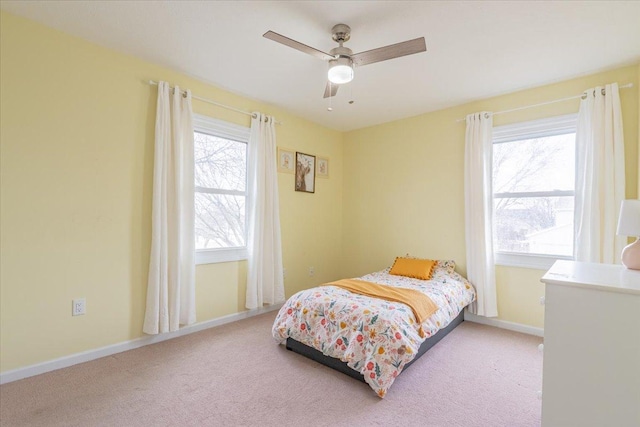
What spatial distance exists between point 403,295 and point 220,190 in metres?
2.26

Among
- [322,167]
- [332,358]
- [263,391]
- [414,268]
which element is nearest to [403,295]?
[332,358]

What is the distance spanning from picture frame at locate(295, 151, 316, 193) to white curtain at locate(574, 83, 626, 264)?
9.95ft

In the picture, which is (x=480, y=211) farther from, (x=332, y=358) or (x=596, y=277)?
(x=332, y=358)

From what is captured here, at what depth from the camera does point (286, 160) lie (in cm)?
400

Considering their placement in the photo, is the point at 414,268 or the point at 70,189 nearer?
the point at 70,189

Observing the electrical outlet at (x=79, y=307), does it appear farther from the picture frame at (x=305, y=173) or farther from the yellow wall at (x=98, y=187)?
the picture frame at (x=305, y=173)

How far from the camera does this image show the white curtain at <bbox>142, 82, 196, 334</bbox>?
2686mm

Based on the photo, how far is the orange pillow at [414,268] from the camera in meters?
3.45

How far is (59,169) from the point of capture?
230cm

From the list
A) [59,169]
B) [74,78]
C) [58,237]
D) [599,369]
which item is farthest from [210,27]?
[599,369]

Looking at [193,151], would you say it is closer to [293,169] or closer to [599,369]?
[293,169]

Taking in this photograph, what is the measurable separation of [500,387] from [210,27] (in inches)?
Answer: 135

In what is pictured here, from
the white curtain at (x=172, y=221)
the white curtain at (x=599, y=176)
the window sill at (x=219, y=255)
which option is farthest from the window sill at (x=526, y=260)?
the white curtain at (x=172, y=221)

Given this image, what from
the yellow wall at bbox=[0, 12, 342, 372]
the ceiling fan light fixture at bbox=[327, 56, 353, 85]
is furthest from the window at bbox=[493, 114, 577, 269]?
the yellow wall at bbox=[0, 12, 342, 372]
